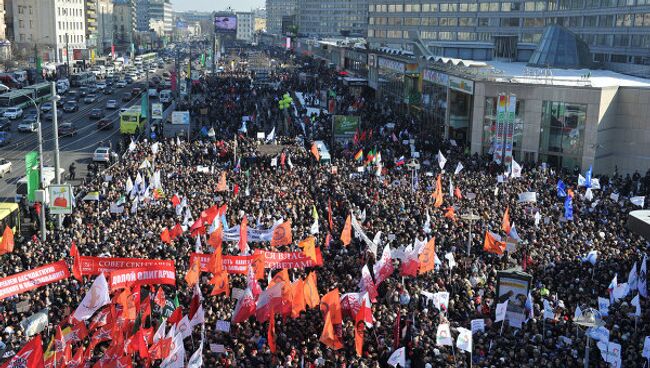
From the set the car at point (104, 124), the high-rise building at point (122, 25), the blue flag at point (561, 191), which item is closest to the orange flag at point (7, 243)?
the blue flag at point (561, 191)

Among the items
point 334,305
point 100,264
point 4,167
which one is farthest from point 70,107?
point 334,305

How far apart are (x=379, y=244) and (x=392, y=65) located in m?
44.5

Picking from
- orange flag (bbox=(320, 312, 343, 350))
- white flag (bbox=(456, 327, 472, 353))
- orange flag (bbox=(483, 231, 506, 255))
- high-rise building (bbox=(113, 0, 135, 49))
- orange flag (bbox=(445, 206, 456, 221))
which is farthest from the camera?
high-rise building (bbox=(113, 0, 135, 49))

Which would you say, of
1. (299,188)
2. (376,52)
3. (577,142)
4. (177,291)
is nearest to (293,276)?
(177,291)

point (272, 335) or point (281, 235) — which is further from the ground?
point (281, 235)

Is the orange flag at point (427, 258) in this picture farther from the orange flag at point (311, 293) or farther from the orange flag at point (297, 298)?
the orange flag at point (297, 298)

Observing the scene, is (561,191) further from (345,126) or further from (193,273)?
(345,126)

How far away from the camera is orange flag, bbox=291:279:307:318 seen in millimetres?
18156

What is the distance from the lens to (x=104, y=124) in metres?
57.7

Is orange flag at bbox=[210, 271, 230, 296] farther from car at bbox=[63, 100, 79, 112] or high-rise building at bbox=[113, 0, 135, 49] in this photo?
high-rise building at bbox=[113, 0, 135, 49]

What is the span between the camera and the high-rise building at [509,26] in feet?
194

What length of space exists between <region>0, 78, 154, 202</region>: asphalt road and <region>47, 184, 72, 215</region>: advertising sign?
29.6ft

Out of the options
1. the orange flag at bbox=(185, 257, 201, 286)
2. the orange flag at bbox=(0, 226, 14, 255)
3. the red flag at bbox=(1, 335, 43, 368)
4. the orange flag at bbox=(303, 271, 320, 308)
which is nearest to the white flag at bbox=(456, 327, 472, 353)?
the orange flag at bbox=(303, 271, 320, 308)

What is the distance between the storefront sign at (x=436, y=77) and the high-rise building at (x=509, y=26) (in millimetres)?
10541
